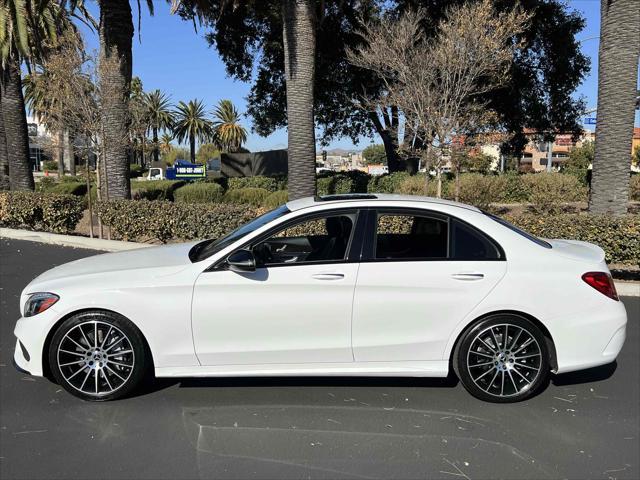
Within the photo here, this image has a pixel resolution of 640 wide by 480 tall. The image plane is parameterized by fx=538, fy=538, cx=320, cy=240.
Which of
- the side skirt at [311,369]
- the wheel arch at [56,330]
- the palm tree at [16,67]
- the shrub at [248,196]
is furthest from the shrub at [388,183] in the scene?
the wheel arch at [56,330]

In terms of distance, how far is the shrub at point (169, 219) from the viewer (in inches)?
419

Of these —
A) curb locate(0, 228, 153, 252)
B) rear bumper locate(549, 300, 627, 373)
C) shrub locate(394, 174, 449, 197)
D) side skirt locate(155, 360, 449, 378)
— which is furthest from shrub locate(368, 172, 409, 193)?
side skirt locate(155, 360, 449, 378)

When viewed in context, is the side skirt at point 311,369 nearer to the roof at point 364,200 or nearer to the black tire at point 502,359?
the black tire at point 502,359

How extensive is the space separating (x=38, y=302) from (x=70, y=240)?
8706 millimetres

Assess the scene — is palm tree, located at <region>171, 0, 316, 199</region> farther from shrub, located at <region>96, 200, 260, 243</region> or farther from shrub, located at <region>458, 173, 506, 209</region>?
shrub, located at <region>458, 173, 506, 209</region>

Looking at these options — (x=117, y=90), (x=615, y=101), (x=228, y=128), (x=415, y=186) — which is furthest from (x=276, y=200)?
(x=228, y=128)

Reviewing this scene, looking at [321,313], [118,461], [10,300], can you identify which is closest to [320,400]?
[321,313]

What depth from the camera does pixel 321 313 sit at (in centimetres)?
383

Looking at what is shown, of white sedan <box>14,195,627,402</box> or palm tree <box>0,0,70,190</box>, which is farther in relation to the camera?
palm tree <box>0,0,70,190</box>

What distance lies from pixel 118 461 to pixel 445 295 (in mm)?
2397

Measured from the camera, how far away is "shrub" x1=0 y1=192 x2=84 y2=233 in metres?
12.9

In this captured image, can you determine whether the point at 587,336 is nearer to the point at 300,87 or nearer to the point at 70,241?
the point at 300,87

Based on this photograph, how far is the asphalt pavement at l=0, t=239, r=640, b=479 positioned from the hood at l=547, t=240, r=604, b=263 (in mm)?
587

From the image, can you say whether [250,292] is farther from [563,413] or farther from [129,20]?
[129,20]
